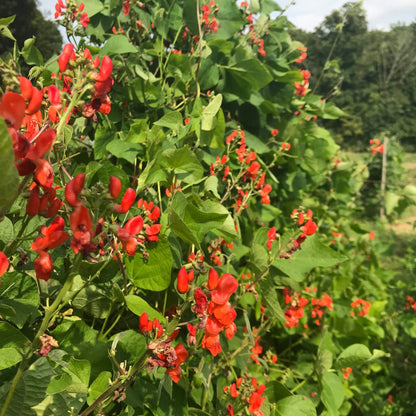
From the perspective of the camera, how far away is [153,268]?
0.91m

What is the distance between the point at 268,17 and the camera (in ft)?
7.41

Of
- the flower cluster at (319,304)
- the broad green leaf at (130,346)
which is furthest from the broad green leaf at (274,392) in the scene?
the flower cluster at (319,304)

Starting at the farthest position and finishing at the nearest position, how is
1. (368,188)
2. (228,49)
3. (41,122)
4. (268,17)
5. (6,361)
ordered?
(368,188) → (268,17) → (228,49) → (41,122) → (6,361)

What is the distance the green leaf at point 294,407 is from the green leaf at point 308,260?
0.43 m

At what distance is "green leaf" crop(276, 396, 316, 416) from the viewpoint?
4.13 ft

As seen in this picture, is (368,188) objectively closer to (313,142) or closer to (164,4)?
(313,142)

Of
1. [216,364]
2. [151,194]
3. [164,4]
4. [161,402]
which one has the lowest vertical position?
[216,364]

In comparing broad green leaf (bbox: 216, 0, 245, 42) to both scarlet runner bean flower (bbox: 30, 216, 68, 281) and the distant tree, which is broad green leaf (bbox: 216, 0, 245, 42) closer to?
scarlet runner bean flower (bbox: 30, 216, 68, 281)

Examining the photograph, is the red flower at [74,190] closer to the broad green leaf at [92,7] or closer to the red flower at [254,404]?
the red flower at [254,404]

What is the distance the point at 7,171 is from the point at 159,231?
578 millimetres

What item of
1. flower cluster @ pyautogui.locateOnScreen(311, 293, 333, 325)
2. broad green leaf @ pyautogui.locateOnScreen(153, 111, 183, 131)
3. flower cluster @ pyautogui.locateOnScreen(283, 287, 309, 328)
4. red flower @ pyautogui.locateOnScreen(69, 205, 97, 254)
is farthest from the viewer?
flower cluster @ pyautogui.locateOnScreen(311, 293, 333, 325)

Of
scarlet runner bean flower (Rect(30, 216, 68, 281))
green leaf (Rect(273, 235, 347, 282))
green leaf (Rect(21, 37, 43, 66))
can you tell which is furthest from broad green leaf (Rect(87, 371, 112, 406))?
green leaf (Rect(21, 37, 43, 66))

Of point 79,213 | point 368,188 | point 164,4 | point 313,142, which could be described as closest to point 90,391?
point 79,213

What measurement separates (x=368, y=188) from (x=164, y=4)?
15.2 metres
